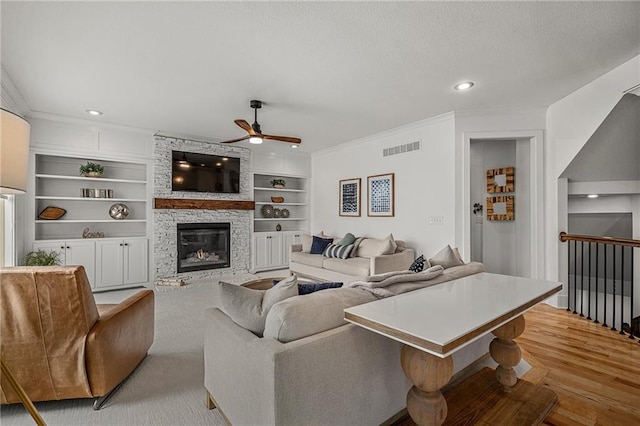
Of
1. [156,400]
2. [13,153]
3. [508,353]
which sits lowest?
[156,400]

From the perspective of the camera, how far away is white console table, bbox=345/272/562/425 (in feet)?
3.86

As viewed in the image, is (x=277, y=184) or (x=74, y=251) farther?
(x=277, y=184)

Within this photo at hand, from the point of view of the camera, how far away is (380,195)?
5402 millimetres

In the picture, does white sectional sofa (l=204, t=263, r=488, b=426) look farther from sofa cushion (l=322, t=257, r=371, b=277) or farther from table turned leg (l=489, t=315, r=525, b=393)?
sofa cushion (l=322, t=257, r=371, b=277)

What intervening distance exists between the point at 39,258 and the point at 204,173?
8.89 feet

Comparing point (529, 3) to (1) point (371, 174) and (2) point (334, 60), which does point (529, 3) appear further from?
(1) point (371, 174)

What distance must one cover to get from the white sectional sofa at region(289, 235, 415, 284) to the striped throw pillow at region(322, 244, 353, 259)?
0.08 m

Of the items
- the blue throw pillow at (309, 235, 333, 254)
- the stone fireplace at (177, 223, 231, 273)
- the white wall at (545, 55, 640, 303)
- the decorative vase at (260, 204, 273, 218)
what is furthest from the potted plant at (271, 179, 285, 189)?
the white wall at (545, 55, 640, 303)

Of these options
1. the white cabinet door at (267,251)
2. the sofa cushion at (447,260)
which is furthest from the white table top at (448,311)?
the white cabinet door at (267,251)

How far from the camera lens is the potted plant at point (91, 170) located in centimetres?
470

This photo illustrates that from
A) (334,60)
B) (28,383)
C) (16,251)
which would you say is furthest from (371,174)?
(16,251)

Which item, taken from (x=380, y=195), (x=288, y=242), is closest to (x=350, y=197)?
(x=380, y=195)

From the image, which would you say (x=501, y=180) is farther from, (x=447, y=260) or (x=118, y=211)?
(x=118, y=211)

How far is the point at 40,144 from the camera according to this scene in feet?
14.2
